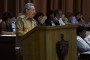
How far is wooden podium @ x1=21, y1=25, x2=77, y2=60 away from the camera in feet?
11.2

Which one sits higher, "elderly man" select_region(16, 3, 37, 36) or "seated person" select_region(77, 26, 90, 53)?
"elderly man" select_region(16, 3, 37, 36)

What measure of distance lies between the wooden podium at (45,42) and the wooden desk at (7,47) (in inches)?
86.8

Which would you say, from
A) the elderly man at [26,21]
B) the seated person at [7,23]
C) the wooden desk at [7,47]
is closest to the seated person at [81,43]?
the elderly man at [26,21]

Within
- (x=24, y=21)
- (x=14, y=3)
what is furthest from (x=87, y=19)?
(x=24, y=21)

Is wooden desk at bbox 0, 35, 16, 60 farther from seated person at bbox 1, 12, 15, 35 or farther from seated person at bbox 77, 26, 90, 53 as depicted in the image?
seated person at bbox 1, 12, 15, 35

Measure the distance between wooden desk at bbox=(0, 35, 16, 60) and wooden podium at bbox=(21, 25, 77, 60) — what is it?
2.21m

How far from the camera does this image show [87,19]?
524 inches

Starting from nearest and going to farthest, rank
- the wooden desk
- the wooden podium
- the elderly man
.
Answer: the wooden podium < the elderly man < the wooden desk

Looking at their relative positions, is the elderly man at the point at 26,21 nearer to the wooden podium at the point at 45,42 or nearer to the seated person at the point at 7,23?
the wooden podium at the point at 45,42

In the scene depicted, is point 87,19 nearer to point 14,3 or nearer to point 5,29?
point 14,3

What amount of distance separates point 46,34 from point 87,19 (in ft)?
33.0

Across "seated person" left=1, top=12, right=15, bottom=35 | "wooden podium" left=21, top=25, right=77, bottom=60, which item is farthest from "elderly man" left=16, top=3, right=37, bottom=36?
"seated person" left=1, top=12, right=15, bottom=35

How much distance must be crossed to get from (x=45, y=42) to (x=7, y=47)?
2.75m

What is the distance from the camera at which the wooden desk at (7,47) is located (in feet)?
19.5
